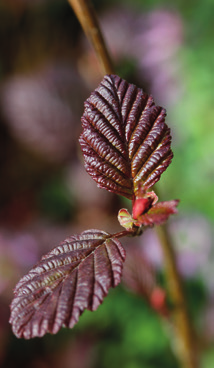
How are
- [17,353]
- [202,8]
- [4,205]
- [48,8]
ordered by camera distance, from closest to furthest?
[17,353], [4,205], [202,8], [48,8]

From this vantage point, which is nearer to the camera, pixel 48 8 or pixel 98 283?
pixel 98 283

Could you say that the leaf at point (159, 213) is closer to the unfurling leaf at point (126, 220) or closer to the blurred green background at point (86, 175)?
the unfurling leaf at point (126, 220)

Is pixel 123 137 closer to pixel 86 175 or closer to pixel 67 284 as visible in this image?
pixel 67 284

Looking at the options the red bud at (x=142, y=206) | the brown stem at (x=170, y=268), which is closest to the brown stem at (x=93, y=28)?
the brown stem at (x=170, y=268)

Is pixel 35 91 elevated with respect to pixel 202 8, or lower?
lower

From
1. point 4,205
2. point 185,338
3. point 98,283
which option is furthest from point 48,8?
point 98,283

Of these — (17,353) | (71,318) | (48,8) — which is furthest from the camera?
(48,8)

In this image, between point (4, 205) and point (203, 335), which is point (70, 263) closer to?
point (203, 335)

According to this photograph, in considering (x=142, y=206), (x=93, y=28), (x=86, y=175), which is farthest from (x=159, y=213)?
(x=86, y=175)
